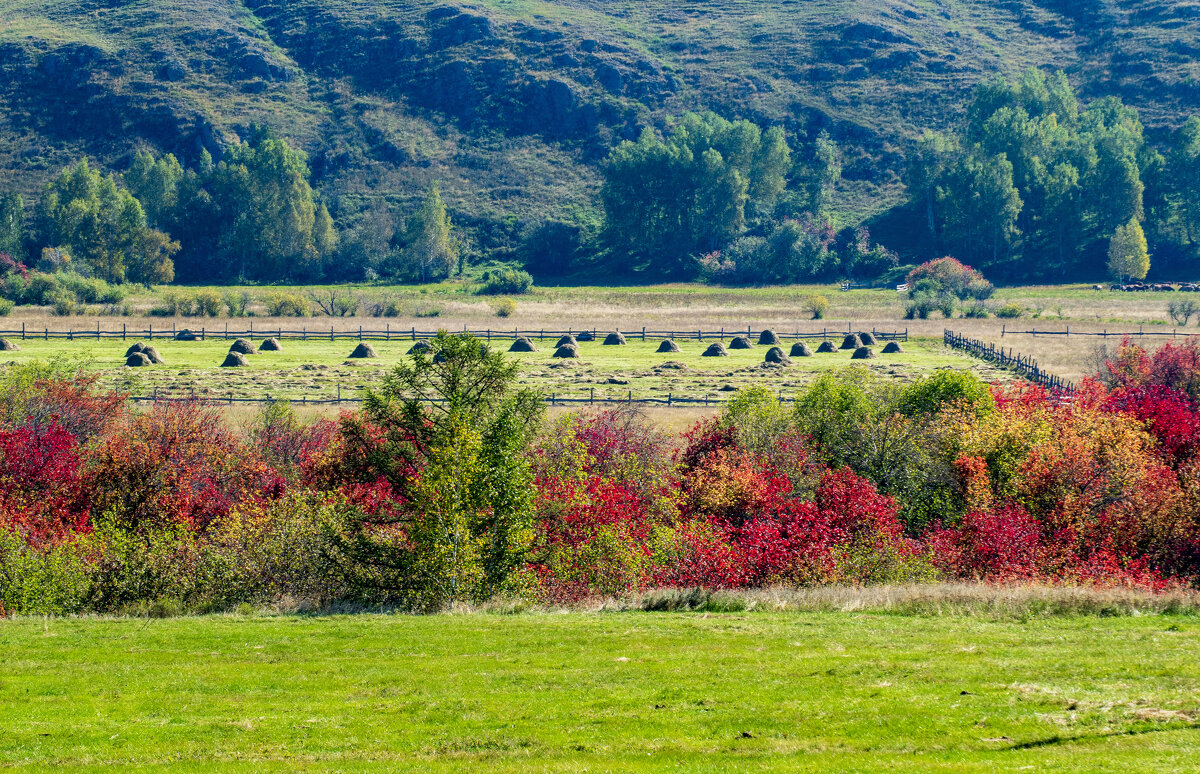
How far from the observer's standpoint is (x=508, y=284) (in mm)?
141750

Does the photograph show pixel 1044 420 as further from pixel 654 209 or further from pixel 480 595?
pixel 654 209

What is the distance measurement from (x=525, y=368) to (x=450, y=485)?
4763 cm

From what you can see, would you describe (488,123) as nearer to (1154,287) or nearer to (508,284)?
(508,284)

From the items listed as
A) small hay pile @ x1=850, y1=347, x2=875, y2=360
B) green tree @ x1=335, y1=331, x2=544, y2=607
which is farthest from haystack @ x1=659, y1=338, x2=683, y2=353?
green tree @ x1=335, y1=331, x2=544, y2=607

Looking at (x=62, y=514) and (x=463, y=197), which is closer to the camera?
(x=62, y=514)

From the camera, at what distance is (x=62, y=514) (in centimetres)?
3378

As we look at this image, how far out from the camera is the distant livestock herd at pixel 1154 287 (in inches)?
5014

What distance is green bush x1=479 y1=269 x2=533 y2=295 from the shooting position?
14088cm

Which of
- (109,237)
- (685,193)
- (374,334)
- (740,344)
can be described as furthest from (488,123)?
(740,344)

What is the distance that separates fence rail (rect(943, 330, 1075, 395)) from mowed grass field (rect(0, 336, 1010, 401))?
1270mm

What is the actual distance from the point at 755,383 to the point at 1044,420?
91.7 ft

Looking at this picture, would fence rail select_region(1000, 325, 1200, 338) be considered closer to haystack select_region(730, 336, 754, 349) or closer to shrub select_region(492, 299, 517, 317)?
haystack select_region(730, 336, 754, 349)

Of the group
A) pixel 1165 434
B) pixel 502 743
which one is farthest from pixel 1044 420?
pixel 502 743

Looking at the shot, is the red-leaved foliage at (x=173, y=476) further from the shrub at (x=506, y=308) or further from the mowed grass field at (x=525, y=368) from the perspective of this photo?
the shrub at (x=506, y=308)
